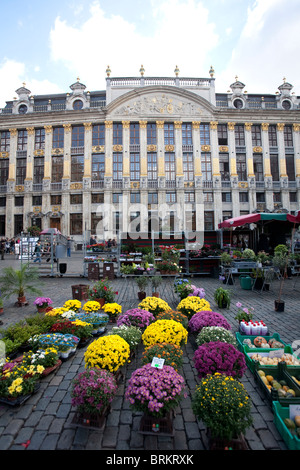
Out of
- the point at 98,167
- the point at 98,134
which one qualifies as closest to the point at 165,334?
the point at 98,167

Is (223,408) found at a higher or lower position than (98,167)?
lower

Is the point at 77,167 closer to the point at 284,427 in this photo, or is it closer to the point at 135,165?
the point at 135,165

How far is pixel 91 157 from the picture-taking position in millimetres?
29672

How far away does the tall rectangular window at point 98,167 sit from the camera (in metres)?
29.5

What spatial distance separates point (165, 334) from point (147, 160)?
27583 mm

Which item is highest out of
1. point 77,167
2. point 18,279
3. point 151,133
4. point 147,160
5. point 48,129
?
point 48,129

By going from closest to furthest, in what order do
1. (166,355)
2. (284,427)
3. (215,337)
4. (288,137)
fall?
(284,427) → (166,355) → (215,337) → (288,137)

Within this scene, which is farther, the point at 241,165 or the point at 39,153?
the point at 39,153

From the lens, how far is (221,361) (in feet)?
10.6

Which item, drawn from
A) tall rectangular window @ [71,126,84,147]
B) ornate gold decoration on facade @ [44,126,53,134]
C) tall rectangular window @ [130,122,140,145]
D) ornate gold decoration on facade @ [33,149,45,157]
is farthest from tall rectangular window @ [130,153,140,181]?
ornate gold decoration on facade @ [33,149,45,157]

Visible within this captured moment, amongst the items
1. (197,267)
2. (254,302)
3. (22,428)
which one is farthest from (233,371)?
(197,267)

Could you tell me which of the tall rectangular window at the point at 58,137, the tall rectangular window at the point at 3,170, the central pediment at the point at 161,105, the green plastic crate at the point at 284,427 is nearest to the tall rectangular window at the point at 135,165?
the central pediment at the point at 161,105

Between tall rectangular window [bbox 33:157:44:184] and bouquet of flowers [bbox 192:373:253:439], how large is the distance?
32433mm

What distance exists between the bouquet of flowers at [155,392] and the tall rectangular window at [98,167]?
28662 mm
